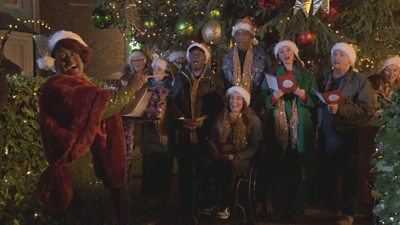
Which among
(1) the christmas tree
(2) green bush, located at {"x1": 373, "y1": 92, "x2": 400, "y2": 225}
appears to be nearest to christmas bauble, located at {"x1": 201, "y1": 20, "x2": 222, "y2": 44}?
(1) the christmas tree

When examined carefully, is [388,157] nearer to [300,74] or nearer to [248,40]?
[300,74]

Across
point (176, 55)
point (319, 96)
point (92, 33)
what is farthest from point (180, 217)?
point (92, 33)

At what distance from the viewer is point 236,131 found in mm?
5590

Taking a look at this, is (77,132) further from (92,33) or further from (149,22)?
(92,33)

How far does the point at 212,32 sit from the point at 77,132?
338 centimetres

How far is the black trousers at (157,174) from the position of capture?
6301mm

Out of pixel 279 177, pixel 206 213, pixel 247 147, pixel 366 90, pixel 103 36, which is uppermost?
pixel 103 36

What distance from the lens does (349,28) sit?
7.59m

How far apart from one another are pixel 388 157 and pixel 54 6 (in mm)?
11676

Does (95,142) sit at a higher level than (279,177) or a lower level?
higher

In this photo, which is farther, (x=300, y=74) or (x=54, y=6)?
(x=54, y=6)

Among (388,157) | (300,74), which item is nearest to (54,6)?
(300,74)

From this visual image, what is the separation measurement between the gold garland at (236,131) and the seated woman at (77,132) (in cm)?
152

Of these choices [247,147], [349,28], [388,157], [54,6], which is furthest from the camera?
[54,6]
